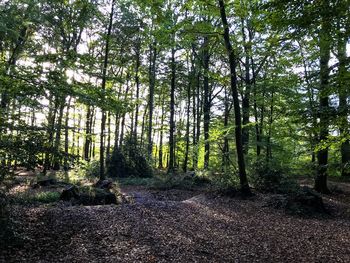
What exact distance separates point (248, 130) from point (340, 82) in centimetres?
1232

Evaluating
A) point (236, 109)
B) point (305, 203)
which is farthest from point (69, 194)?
point (305, 203)

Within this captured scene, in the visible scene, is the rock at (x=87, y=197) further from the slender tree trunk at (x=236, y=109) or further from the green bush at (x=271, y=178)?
the green bush at (x=271, y=178)

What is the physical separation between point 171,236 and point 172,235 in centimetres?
8

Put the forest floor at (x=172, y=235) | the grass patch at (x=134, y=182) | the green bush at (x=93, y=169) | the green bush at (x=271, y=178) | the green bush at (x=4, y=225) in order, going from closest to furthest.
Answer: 1. the green bush at (x=4, y=225)
2. the forest floor at (x=172, y=235)
3. the green bush at (x=271, y=178)
4. the grass patch at (x=134, y=182)
5. the green bush at (x=93, y=169)

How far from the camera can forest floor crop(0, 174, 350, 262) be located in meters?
5.32

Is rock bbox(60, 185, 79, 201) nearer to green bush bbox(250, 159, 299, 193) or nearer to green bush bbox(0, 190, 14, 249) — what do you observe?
green bush bbox(0, 190, 14, 249)

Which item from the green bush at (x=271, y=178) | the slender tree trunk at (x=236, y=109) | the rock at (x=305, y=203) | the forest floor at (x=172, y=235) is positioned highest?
the slender tree trunk at (x=236, y=109)

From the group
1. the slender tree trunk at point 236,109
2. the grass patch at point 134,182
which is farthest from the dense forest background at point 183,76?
the grass patch at point 134,182

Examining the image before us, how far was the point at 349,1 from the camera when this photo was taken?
4324 mm

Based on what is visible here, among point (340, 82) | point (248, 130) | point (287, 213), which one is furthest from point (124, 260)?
point (248, 130)

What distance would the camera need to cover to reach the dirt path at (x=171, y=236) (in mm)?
5316

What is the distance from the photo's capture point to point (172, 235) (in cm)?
646

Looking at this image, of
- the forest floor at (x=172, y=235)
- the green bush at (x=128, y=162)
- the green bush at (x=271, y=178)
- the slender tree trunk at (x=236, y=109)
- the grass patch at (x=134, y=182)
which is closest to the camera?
the forest floor at (x=172, y=235)

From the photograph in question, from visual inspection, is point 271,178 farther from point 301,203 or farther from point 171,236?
point 171,236
